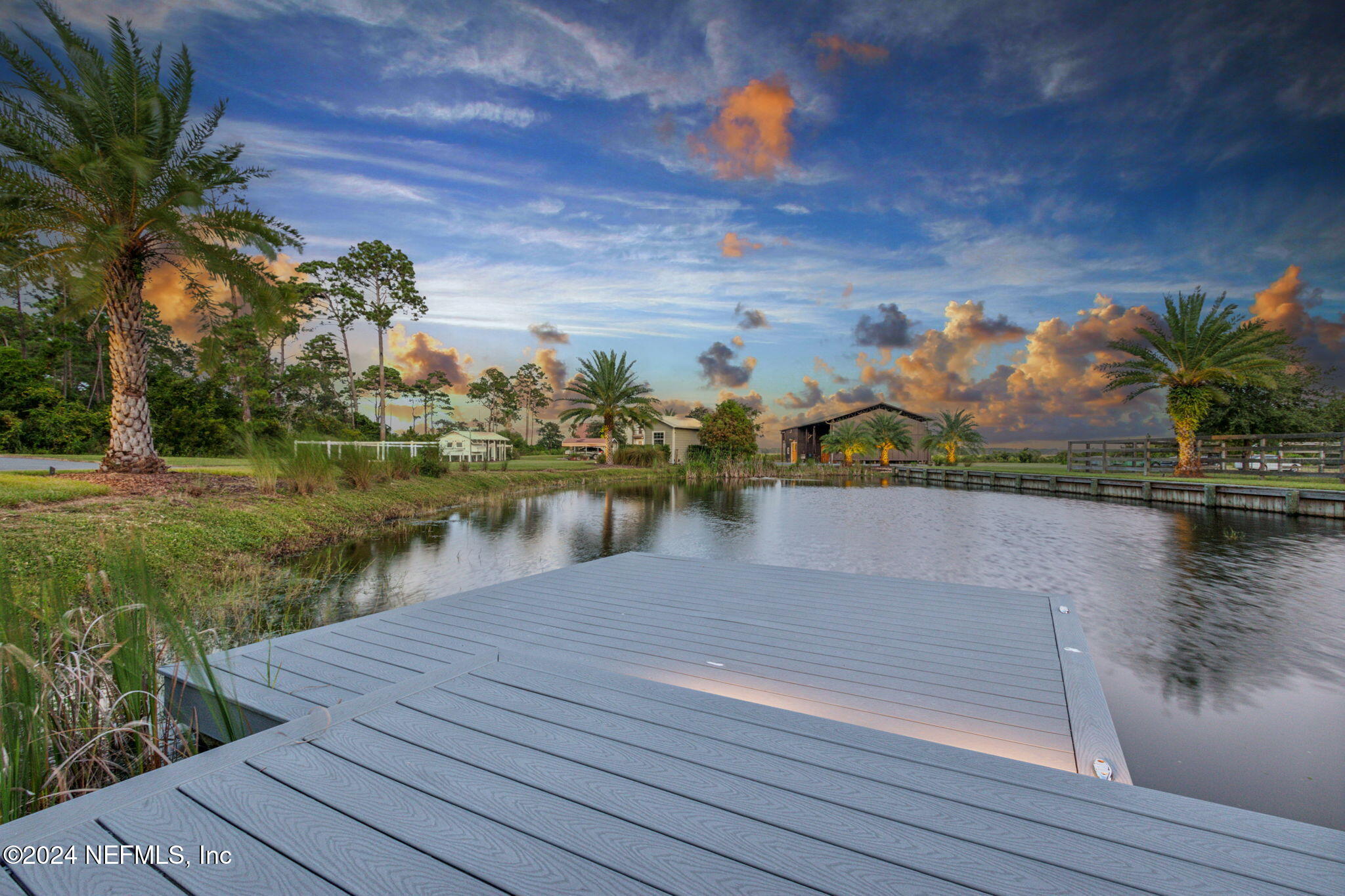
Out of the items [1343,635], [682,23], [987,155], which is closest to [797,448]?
[987,155]

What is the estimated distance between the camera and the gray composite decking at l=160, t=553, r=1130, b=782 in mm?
2312

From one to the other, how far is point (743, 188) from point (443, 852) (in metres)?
23.7

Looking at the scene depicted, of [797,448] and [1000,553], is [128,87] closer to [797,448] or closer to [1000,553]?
[1000,553]

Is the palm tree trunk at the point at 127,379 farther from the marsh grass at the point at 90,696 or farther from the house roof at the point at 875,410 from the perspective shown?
the house roof at the point at 875,410

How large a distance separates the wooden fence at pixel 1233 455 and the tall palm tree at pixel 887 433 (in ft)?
40.3

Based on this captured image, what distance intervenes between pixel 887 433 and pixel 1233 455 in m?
18.8

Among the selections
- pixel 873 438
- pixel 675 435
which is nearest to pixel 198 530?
pixel 675 435

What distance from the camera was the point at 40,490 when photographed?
6910mm

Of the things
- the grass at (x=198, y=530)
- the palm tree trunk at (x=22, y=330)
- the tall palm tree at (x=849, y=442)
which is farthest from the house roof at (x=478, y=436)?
the tall palm tree at (x=849, y=442)

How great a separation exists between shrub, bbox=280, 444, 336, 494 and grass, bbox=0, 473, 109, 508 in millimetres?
2559

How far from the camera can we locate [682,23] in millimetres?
14281

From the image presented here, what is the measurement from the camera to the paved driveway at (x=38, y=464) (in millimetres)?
10203

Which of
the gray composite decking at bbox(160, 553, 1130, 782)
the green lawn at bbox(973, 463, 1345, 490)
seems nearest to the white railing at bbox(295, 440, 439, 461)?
the gray composite decking at bbox(160, 553, 1130, 782)

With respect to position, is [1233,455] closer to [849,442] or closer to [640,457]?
[849,442]
